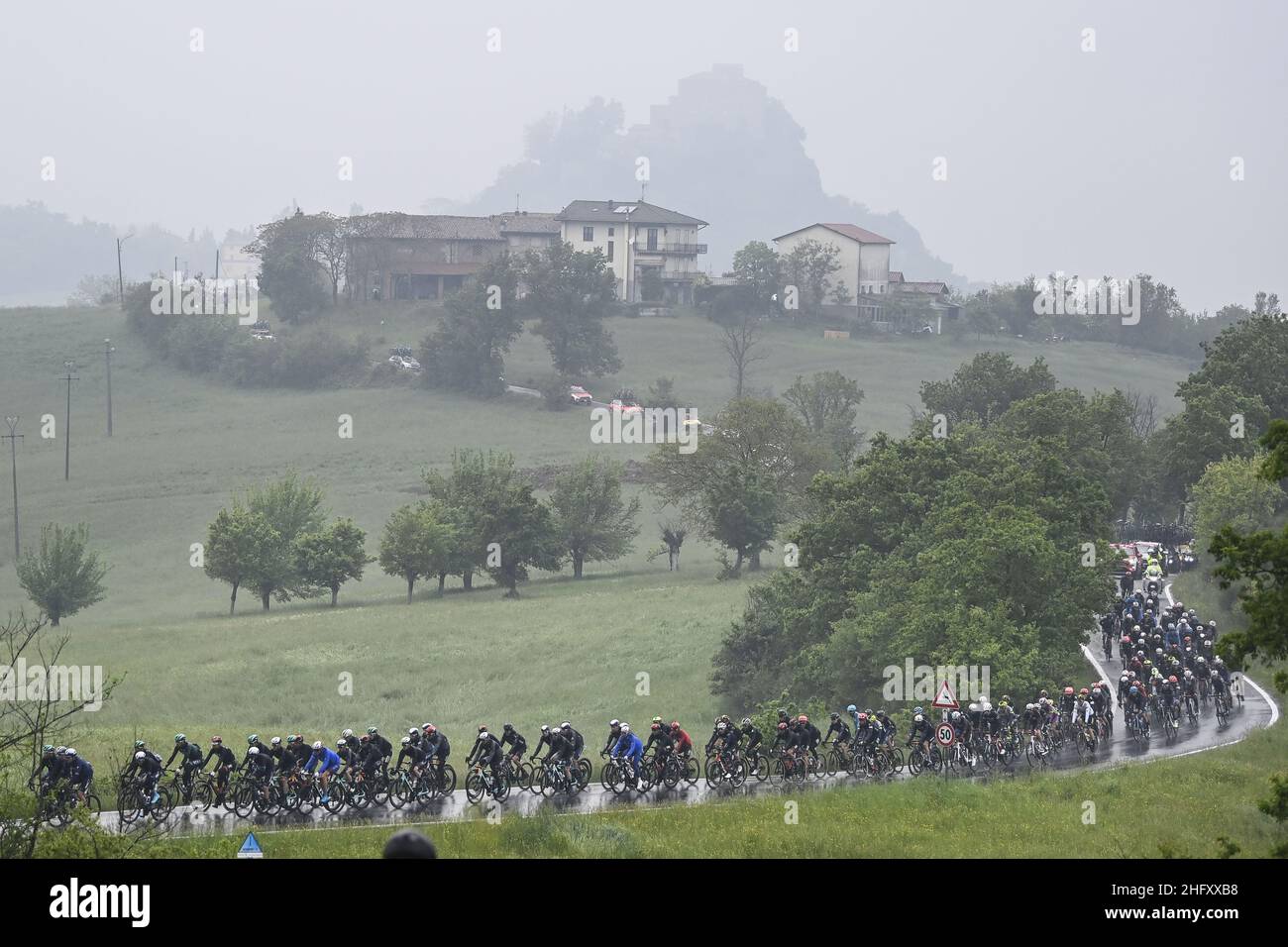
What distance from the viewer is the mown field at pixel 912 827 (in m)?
22.7

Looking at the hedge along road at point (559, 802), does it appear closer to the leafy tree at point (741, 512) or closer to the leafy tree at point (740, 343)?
the leafy tree at point (741, 512)

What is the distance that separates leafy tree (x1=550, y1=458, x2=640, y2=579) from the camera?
79812mm

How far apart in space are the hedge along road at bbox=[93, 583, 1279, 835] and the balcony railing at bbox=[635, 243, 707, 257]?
394 ft

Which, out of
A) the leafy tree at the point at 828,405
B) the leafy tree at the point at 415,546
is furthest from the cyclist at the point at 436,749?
the leafy tree at the point at 828,405

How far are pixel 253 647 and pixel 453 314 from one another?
230 feet

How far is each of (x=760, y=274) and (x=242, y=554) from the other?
91.4 metres

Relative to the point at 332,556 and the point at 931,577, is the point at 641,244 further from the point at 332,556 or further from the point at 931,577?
the point at 931,577

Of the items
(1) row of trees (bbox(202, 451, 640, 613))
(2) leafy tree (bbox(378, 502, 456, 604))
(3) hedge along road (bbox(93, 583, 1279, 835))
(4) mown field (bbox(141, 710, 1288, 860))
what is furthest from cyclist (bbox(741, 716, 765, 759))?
(2) leafy tree (bbox(378, 502, 456, 604))

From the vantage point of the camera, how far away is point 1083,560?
49.0 metres

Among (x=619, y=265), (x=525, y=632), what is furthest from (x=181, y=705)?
(x=619, y=265)

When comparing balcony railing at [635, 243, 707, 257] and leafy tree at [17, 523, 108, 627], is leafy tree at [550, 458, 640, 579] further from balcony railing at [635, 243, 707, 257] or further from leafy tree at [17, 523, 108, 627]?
balcony railing at [635, 243, 707, 257]

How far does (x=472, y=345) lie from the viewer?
123 m
